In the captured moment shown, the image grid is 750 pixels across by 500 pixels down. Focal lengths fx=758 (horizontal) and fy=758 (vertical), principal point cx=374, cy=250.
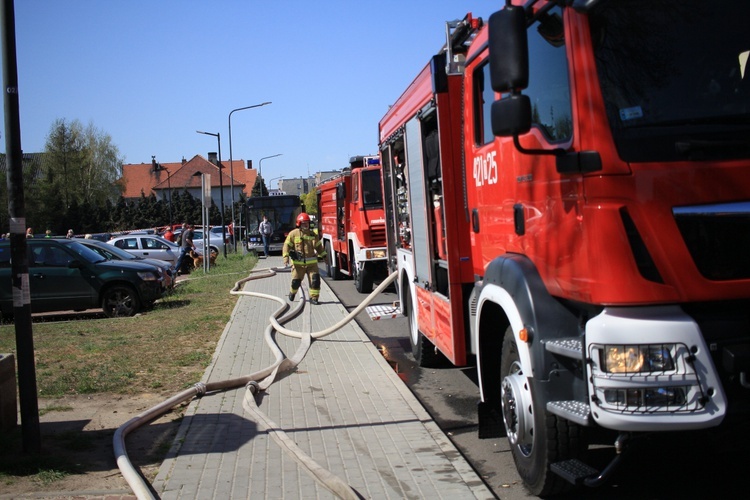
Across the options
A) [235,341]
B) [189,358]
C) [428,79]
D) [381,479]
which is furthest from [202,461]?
[235,341]

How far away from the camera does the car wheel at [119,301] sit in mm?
14875

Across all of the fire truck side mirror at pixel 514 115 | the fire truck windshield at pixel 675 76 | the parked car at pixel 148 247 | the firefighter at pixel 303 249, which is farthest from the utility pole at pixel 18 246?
the parked car at pixel 148 247

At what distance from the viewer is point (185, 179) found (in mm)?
111062

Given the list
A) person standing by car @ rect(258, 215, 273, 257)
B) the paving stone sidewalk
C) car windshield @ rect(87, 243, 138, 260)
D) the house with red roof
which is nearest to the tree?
the house with red roof

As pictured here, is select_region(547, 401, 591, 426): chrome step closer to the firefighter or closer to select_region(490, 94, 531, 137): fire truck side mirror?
select_region(490, 94, 531, 137): fire truck side mirror

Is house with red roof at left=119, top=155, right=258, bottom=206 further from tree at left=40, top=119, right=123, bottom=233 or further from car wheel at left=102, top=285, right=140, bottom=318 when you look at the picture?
car wheel at left=102, top=285, right=140, bottom=318

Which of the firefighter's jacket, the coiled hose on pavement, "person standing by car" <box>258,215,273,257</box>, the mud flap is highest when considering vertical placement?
"person standing by car" <box>258,215,273,257</box>

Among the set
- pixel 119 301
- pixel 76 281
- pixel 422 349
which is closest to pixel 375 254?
pixel 119 301

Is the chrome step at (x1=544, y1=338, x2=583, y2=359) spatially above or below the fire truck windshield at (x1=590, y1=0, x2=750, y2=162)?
below

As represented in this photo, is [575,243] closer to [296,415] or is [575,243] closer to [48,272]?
[296,415]

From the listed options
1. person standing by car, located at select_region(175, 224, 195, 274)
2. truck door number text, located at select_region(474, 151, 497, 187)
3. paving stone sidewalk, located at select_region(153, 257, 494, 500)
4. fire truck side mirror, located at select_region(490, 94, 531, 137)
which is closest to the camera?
fire truck side mirror, located at select_region(490, 94, 531, 137)

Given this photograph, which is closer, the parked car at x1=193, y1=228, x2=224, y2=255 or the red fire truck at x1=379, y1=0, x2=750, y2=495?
the red fire truck at x1=379, y1=0, x2=750, y2=495

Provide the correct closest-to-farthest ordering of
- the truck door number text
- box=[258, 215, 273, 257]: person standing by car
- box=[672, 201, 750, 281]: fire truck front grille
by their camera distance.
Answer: box=[672, 201, 750, 281]: fire truck front grille < the truck door number text < box=[258, 215, 273, 257]: person standing by car

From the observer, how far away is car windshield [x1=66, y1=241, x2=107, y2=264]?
1483cm
